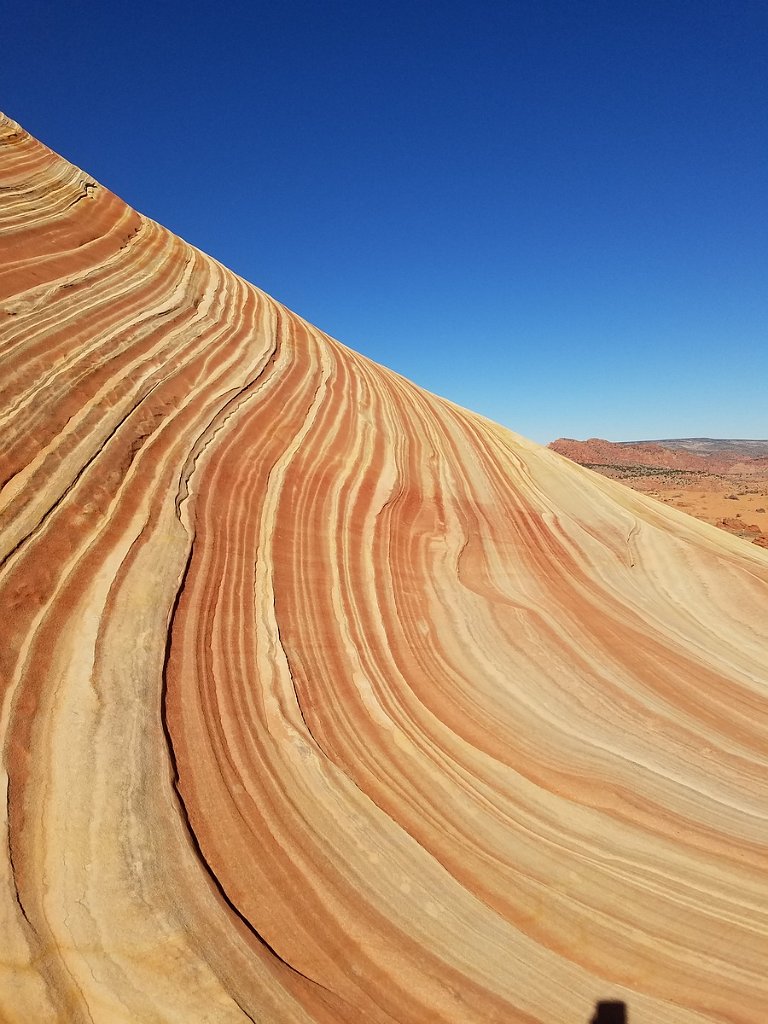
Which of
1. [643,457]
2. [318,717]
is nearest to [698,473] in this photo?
[643,457]

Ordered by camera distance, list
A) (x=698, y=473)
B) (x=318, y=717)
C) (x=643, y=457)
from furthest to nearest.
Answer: (x=643, y=457) → (x=698, y=473) → (x=318, y=717)

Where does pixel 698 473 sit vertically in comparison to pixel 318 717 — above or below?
above

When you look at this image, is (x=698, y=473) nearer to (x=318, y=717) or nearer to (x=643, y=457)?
(x=643, y=457)

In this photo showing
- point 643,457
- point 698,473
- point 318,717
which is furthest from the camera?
point 643,457

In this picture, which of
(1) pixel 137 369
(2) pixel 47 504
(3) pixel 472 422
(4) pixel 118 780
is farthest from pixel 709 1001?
(3) pixel 472 422

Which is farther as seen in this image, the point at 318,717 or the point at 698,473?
the point at 698,473

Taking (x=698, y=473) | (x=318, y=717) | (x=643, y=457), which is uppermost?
(x=643, y=457)

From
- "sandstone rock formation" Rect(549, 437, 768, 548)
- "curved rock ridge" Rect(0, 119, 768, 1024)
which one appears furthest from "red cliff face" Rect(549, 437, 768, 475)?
"curved rock ridge" Rect(0, 119, 768, 1024)

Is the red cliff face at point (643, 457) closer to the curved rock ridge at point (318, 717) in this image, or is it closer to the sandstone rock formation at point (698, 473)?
the sandstone rock formation at point (698, 473)

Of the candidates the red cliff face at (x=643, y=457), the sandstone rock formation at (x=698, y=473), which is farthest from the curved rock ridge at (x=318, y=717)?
Answer: the red cliff face at (x=643, y=457)
